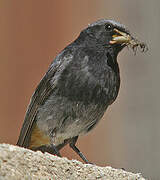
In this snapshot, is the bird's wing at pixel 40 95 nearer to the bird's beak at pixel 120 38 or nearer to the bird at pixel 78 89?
the bird at pixel 78 89

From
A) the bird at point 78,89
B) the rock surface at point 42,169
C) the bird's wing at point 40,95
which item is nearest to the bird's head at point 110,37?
the bird at point 78,89

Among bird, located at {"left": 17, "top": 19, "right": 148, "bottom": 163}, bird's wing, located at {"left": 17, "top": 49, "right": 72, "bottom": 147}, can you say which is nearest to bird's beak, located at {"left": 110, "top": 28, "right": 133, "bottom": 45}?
bird, located at {"left": 17, "top": 19, "right": 148, "bottom": 163}

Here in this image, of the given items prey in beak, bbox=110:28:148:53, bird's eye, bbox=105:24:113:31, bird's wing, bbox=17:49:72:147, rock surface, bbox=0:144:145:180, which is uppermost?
bird's eye, bbox=105:24:113:31

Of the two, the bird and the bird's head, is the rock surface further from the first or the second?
the bird's head

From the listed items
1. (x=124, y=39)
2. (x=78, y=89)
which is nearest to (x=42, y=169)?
(x=78, y=89)

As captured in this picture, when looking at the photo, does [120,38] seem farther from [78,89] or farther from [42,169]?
[42,169]

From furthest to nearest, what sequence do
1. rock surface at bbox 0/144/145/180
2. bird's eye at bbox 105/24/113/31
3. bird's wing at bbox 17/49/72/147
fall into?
1. bird's eye at bbox 105/24/113/31
2. bird's wing at bbox 17/49/72/147
3. rock surface at bbox 0/144/145/180

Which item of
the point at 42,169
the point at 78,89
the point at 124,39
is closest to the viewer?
the point at 42,169
